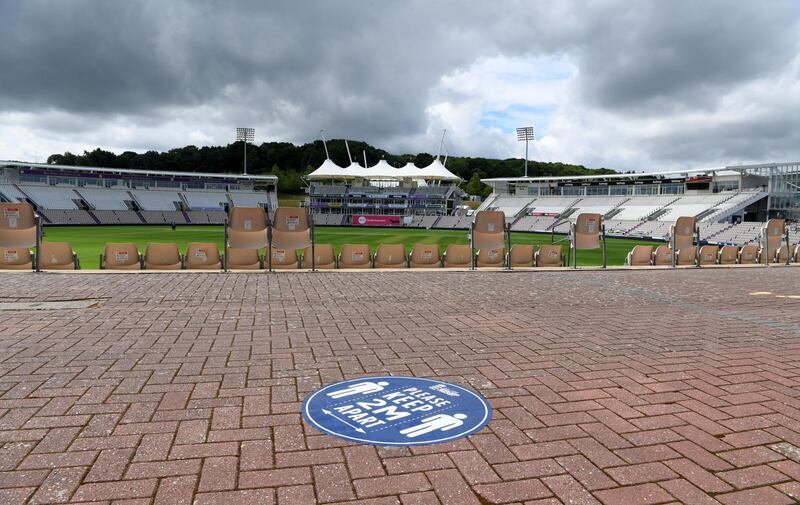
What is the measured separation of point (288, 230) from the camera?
13.0 meters

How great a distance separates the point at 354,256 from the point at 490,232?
4.11 meters

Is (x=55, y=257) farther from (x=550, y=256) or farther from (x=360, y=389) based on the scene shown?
(x=550, y=256)

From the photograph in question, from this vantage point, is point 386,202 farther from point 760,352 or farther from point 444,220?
point 760,352

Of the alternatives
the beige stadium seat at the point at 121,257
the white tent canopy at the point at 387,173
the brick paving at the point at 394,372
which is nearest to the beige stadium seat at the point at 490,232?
the brick paving at the point at 394,372

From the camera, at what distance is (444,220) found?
8838 cm

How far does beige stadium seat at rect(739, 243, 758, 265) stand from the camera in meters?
18.8

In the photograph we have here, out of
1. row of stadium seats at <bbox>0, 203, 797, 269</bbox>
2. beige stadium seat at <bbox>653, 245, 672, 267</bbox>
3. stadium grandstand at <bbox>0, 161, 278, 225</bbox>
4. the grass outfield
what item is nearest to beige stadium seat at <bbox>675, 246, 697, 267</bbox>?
row of stadium seats at <bbox>0, 203, 797, 269</bbox>

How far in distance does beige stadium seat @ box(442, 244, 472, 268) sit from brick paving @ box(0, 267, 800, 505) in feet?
23.7

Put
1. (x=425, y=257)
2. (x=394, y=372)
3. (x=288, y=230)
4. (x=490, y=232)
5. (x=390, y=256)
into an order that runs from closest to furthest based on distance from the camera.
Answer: (x=394, y=372) → (x=288, y=230) → (x=490, y=232) → (x=425, y=257) → (x=390, y=256)

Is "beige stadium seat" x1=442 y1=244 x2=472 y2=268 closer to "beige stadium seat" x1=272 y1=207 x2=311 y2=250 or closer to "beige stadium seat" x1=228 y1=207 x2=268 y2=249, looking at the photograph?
"beige stadium seat" x1=272 y1=207 x2=311 y2=250

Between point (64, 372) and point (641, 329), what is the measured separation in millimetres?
6411

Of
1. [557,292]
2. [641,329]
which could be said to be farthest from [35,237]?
[641,329]

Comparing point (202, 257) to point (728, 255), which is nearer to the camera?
point (202, 257)

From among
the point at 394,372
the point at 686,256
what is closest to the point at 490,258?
the point at 686,256
